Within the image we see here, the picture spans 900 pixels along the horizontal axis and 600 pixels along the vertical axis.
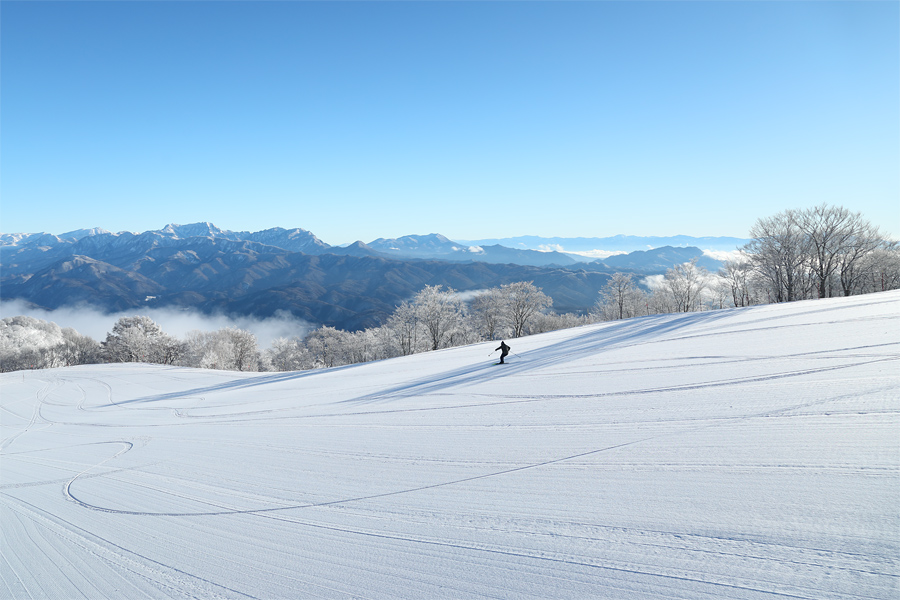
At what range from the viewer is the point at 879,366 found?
22.7 feet

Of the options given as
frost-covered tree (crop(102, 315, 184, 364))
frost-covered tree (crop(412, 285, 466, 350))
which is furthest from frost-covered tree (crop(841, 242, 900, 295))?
frost-covered tree (crop(102, 315, 184, 364))

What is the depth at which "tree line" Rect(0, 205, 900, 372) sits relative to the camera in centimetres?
4203

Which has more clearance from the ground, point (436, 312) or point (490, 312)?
point (436, 312)

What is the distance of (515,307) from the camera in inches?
2247

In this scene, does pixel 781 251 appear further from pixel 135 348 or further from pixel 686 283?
pixel 135 348

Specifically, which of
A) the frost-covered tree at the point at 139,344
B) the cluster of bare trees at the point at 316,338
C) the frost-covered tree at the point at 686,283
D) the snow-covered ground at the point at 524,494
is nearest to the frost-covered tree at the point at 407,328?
the cluster of bare trees at the point at 316,338

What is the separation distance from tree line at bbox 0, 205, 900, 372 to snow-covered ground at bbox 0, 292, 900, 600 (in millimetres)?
42036

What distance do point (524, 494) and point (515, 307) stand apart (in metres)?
53.2

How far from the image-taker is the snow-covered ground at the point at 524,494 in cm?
321

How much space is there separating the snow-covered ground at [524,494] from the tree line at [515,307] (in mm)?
42036

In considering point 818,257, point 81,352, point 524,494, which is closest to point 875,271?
point 818,257

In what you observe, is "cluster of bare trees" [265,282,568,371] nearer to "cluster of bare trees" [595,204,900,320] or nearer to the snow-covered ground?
"cluster of bare trees" [595,204,900,320]

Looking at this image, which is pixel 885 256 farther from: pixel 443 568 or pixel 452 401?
pixel 443 568

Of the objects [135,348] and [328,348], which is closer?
[135,348]
